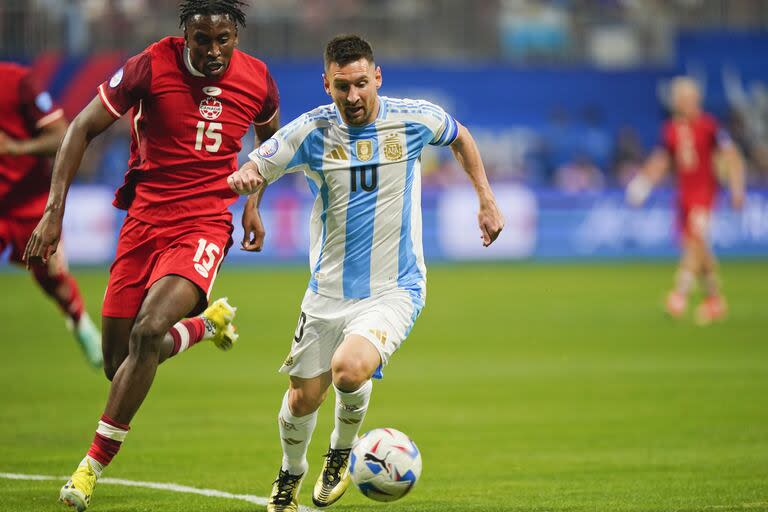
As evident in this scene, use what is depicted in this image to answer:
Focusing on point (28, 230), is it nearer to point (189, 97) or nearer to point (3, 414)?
point (3, 414)

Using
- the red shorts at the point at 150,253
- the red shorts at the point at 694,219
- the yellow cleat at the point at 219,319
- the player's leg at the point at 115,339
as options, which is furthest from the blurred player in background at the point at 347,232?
the red shorts at the point at 694,219

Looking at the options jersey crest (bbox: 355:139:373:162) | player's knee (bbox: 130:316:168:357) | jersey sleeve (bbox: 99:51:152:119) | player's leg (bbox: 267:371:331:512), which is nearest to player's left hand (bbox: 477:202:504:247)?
jersey crest (bbox: 355:139:373:162)

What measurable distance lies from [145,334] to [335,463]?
49.0 inches

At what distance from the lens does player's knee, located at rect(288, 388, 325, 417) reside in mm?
6520

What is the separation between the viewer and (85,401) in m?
10.5

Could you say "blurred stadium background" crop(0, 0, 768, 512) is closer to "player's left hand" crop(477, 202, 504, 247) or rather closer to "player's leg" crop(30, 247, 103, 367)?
"player's leg" crop(30, 247, 103, 367)

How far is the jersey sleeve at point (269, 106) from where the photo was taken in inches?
299

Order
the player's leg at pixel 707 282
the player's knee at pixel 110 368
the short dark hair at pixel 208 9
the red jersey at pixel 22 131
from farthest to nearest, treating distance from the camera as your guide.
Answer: the player's leg at pixel 707 282 → the red jersey at pixel 22 131 → the player's knee at pixel 110 368 → the short dark hair at pixel 208 9

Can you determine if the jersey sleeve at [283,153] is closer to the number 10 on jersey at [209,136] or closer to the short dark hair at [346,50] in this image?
the short dark hair at [346,50]

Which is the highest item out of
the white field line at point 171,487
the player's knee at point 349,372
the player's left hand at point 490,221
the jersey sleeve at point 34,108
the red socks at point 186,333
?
the jersey sleeve at point 34,108

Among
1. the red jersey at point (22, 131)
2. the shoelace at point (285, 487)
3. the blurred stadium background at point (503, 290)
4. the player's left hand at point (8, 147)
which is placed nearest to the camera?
the shoelace at point (285, 487)

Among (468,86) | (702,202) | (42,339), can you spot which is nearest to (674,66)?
(468,86)

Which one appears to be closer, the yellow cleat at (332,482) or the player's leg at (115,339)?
the yellow cleat at (332,482)

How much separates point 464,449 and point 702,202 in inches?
383
